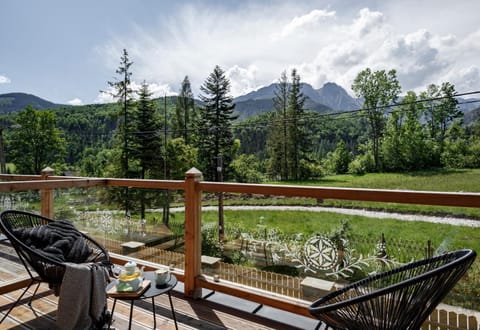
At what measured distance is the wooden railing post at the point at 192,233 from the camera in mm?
2658

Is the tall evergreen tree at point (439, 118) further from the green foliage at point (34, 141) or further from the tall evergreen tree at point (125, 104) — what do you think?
the green foliage at point (34, 141)

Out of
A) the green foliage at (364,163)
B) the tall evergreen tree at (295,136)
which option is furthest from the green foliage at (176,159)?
the green foliage at (364,163)

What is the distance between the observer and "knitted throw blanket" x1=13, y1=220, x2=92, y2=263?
2150 millimetres

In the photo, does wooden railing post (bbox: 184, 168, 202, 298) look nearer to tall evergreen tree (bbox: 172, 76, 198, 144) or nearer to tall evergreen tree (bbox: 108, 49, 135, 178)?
tall evergreen tree (bbox: 108, 49, 135, 178)

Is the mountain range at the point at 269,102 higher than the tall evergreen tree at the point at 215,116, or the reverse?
the mountain range at the point at 269,102

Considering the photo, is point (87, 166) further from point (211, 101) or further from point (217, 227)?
point (217, 227)

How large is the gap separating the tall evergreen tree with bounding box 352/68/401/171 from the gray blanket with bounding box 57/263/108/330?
90.5 ft

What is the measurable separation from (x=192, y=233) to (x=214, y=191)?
0.44 metres

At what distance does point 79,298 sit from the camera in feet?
5.92

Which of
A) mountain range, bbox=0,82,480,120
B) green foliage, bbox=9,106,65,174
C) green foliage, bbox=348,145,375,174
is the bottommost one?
green foliage, bbox=348,145,375,174

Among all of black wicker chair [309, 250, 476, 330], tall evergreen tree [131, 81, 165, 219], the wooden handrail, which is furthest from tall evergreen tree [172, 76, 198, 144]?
black wicker chair [309, 250, 476, 330]

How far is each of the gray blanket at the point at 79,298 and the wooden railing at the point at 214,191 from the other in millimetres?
936

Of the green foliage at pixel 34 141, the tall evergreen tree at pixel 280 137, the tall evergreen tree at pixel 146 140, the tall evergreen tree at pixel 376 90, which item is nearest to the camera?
the tall evergreen tree at pixel 146 140

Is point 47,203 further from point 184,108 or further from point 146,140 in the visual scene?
point 184,108
